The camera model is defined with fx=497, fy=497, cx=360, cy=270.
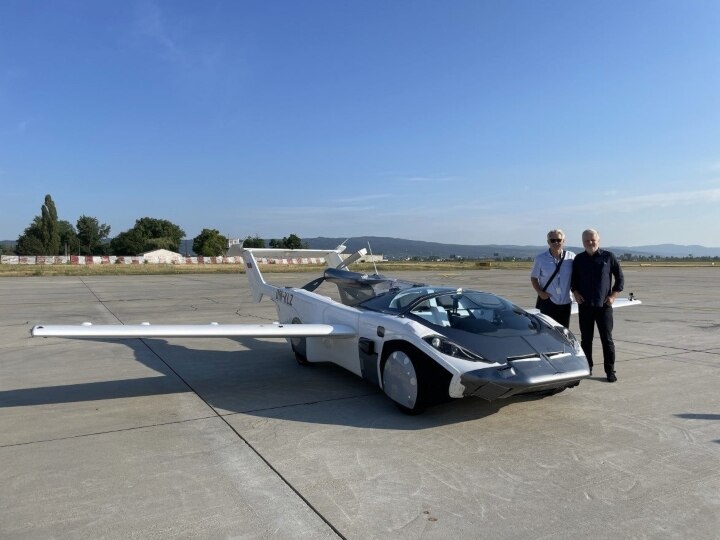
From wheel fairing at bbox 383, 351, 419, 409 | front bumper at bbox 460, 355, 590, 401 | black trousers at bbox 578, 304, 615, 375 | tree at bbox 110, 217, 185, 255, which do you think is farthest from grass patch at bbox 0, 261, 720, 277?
tree at bbox 110, 217, 185, 255

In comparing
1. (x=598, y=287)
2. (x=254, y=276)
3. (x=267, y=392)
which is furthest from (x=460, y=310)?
(x=254, y=276)

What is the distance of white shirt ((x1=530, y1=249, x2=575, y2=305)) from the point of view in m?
6.34

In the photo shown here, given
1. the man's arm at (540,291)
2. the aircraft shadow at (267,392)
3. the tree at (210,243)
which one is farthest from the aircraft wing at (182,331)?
the tree at (210,243)

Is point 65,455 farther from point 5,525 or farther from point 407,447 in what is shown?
point 407,447

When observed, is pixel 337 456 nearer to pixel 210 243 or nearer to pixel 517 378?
pixel 517 378

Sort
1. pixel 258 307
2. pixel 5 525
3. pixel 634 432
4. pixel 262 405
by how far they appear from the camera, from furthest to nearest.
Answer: pixel 258 307
pixel 262 405
pixel 634 432
pixel 5 525

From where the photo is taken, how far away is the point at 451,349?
14.7 ft

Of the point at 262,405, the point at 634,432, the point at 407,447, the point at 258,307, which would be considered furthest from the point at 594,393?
the point at 258,307

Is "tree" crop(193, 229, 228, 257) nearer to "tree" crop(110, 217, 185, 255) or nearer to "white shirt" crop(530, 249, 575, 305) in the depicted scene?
"tree" crop(110, 217, 185, 255)

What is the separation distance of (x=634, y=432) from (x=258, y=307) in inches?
455

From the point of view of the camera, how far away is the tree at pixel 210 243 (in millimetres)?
103000

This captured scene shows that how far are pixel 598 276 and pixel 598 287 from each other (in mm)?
135

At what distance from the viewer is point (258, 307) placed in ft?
47.5

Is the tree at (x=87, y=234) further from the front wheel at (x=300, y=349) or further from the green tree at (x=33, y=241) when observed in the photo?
the front wheel at (x=300, y=349)
